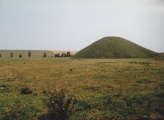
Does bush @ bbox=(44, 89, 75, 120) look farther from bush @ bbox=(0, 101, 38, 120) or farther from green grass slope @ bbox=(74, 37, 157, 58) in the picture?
green grass slope @ bbox=(74, 37, 157, 58)

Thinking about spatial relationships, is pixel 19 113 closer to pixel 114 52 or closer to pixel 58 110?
pixel 58 110

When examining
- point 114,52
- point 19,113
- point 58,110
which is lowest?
point 19,113

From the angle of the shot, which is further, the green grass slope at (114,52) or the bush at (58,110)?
the green grass slope at (114,52)

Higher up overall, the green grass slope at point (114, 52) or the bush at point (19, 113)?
the green grass slope at point (114, 52)

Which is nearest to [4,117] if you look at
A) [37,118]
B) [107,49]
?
[37,118]

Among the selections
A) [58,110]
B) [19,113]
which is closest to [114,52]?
[19,113]

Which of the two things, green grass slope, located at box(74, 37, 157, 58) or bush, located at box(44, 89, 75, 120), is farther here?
green grass slope, located at box(74, 37, 157, 58)

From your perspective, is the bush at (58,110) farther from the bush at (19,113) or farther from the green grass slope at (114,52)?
the green grass slope at (114,52)

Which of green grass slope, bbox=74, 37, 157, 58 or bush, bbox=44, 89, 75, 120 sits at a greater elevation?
green grass slope, bbox=74, 37, 157, 58

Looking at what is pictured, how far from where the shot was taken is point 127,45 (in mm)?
131625

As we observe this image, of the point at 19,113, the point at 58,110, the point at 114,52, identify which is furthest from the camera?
the point at 114,52

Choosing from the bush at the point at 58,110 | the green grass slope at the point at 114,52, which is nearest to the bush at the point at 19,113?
the bush at the point at 58,110

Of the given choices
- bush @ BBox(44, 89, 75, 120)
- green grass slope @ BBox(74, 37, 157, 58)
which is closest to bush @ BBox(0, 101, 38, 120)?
bush @ BBox(44, 89, 75, 120)

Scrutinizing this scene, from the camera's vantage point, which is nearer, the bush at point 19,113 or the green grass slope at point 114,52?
the bush at point 19,113
